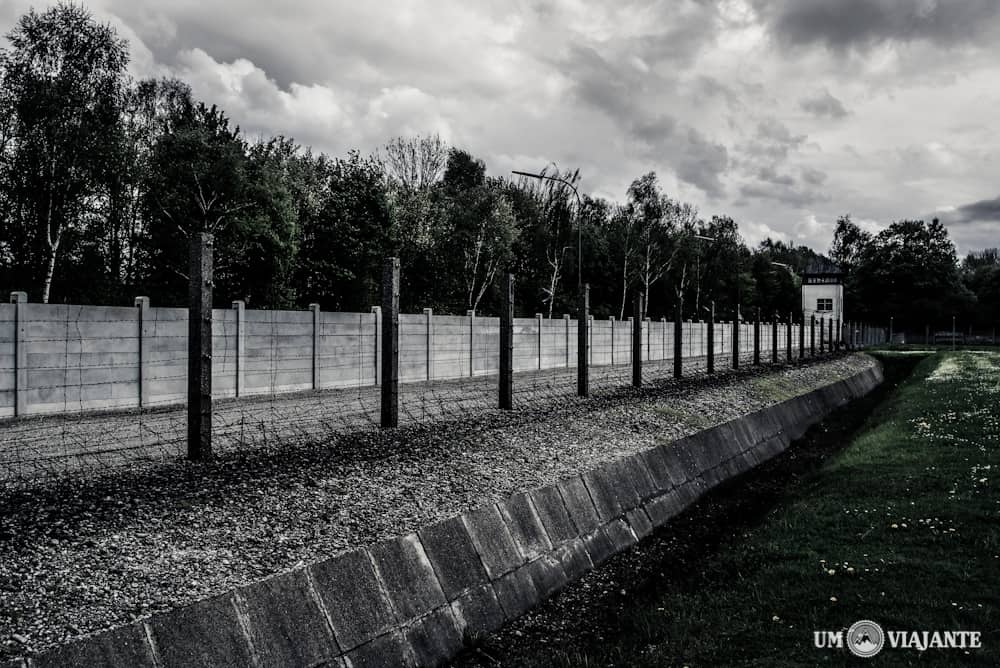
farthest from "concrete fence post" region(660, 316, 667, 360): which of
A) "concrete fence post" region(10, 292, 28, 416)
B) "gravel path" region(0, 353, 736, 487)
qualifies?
"concrete fence post" region(10, 292, 28, 416)

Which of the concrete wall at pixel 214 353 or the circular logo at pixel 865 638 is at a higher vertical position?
the concrete wall at pixel 214 353

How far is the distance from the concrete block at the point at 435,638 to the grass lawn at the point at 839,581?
0.66 meters

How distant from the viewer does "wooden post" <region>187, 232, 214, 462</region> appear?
6.88 meters

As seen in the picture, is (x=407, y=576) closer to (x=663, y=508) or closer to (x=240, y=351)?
(x=663, y=508)

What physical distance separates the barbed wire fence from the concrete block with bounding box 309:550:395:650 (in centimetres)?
267

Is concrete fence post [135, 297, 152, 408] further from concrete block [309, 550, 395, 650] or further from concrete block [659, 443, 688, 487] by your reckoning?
concrete block [309, 550, 395, 650]

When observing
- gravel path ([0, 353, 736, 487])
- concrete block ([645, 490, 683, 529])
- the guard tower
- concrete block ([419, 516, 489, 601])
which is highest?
the guard tower

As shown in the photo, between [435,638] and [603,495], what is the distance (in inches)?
144

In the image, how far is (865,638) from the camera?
4.79 m

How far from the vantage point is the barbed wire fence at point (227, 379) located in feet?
25.7

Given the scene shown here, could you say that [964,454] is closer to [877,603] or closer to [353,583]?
[877,603]

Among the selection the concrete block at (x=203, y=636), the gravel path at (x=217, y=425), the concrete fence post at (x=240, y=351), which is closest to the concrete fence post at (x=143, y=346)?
the gravel path at (x=217, y=425)

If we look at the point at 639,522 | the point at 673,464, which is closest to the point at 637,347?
the point at 673,464

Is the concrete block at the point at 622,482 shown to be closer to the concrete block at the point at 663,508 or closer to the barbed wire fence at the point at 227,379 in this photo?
the concrete block at the point at 663,508
